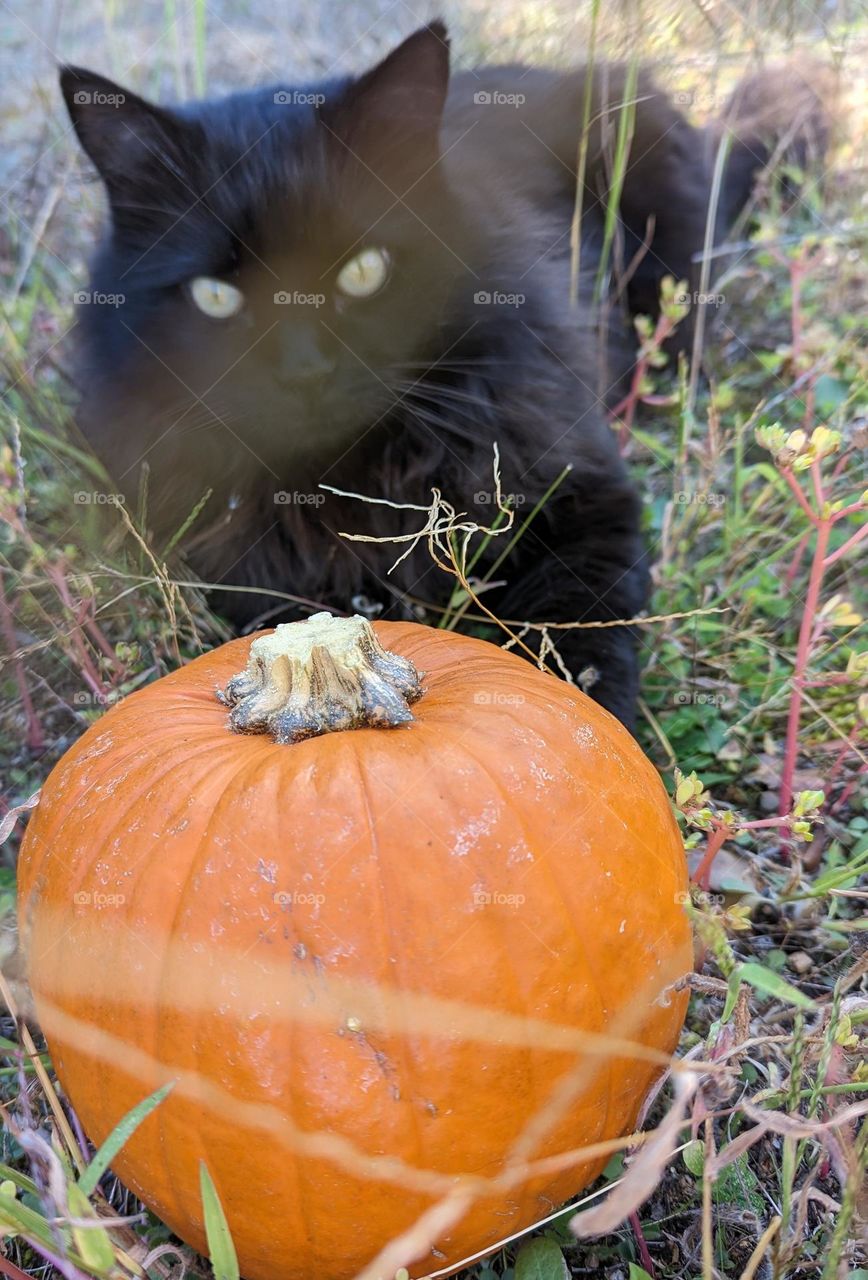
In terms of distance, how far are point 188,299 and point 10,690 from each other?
82 centimetres

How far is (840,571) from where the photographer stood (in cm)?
209

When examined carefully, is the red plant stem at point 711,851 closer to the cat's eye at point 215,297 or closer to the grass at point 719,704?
the grass at point 719,704

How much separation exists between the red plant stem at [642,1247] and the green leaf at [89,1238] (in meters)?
0.56

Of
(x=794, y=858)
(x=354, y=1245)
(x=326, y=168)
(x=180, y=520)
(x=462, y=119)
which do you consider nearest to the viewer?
→ (x=354, y=1245)

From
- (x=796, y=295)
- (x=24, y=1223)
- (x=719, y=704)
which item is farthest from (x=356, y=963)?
(x=796, y=295)

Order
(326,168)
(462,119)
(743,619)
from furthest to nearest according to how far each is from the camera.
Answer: (462,119) < (743,619) < (326,168)

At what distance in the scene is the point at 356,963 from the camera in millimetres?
927

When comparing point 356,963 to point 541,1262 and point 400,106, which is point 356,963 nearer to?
point 541,1262

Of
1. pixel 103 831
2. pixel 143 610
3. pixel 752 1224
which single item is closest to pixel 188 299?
pixel 143 610

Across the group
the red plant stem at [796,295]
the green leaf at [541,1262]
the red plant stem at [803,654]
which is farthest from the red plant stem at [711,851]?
the red plant stem at [796,295]

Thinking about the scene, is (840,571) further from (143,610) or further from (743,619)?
(143,610)

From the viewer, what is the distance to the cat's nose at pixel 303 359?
1.65 m

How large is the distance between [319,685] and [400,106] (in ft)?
3.84

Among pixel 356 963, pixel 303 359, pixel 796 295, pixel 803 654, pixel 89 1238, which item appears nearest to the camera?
pixel 89 1238
